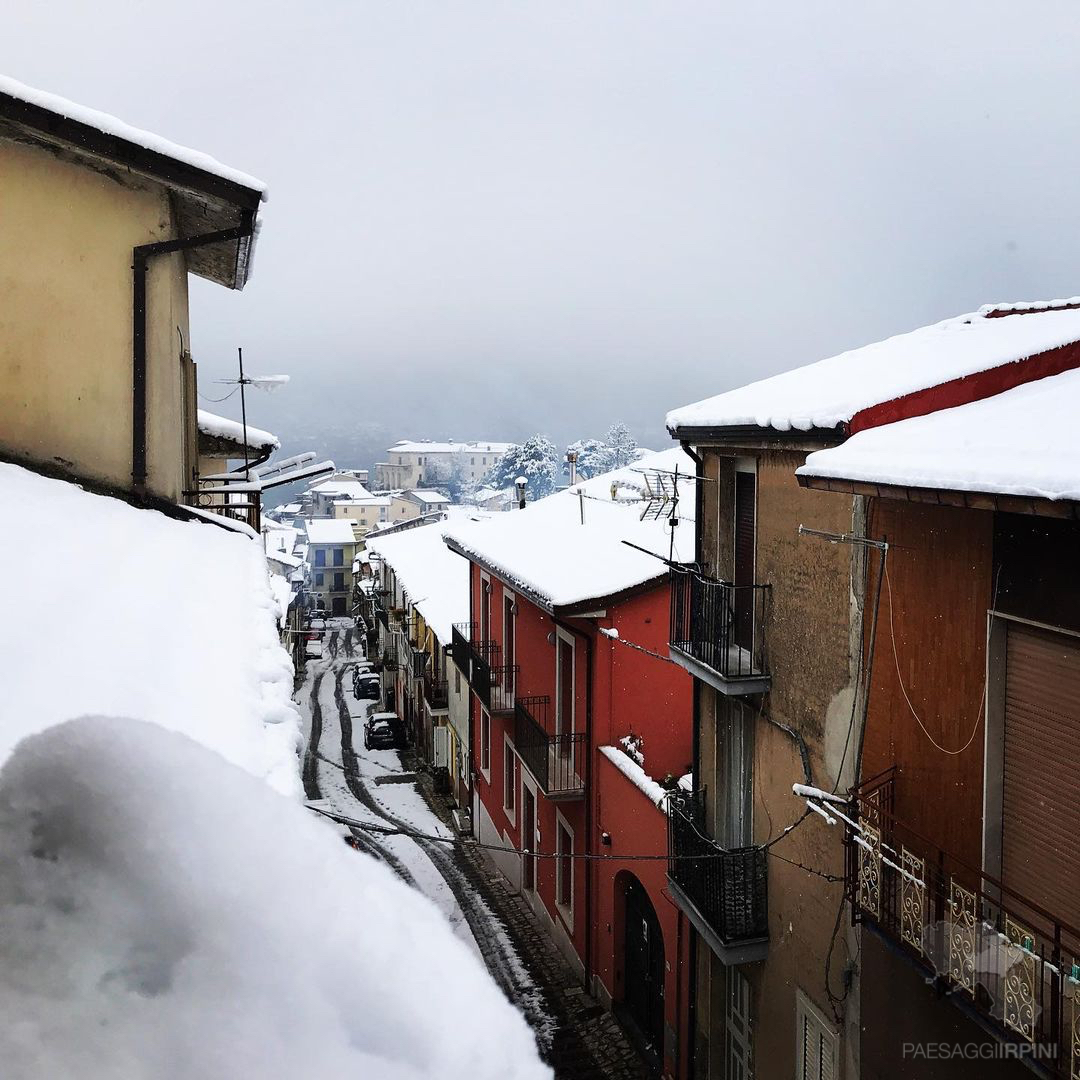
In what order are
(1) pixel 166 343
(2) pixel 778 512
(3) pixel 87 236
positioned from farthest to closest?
(2) pixel 778 512, (1) pixel 166 343, (3) pixel 87 236

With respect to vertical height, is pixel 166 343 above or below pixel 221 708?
above

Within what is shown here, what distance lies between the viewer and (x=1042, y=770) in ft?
18.6

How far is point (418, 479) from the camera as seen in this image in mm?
135125

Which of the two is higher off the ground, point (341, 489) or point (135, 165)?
point (135, 165)

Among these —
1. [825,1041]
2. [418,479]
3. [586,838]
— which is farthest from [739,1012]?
[418,479]

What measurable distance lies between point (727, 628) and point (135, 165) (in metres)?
6.88

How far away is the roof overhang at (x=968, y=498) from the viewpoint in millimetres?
4492

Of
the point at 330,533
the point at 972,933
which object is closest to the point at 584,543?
the point at 972,933

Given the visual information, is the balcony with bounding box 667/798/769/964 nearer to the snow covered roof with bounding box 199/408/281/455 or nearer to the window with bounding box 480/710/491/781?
A: the snow covered roof with bounding box 199/408/281/455

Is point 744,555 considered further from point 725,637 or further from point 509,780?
point 509,780

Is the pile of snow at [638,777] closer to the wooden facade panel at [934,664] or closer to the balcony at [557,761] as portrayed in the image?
the balcony at [557,761]

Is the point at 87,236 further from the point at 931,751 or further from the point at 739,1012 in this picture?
the point at 739,1012

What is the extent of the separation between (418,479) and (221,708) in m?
134

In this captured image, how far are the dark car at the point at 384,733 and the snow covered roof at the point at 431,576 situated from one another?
193 inches
